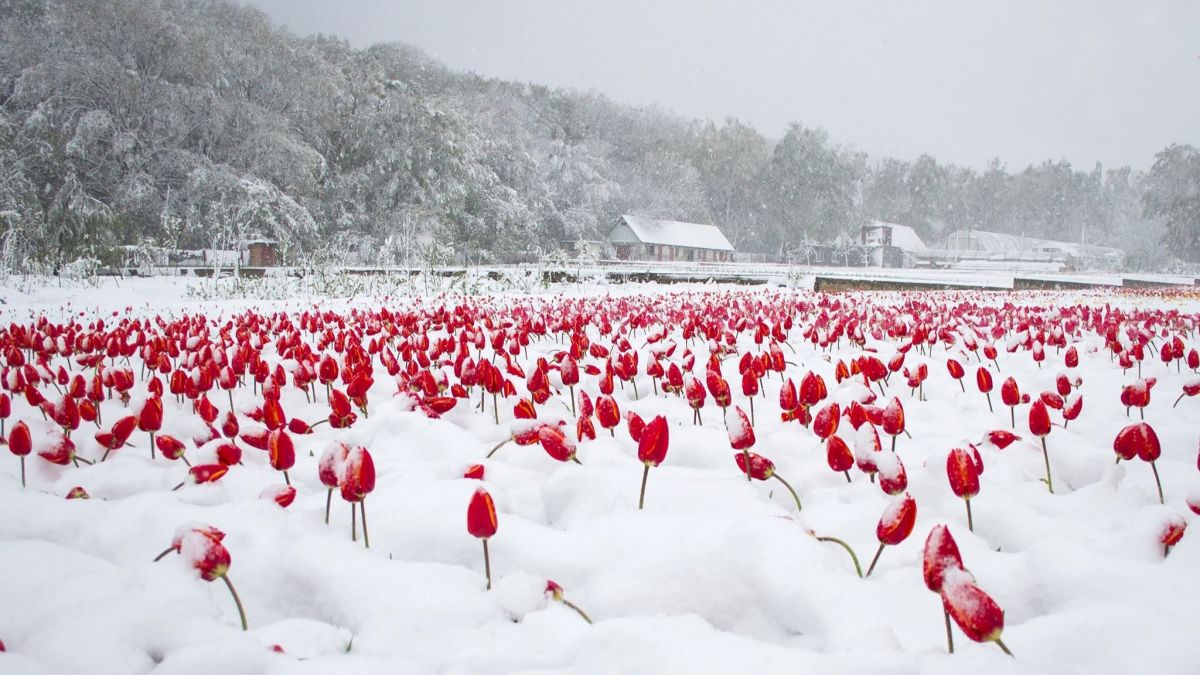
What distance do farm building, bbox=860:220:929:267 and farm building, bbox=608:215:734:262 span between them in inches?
850

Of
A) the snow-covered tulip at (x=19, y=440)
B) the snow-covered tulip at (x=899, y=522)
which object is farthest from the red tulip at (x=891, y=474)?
the snow-covered tulip at (x=19, y=440)

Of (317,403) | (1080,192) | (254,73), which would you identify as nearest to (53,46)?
(254,73)

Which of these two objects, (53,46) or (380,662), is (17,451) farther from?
(53,46)

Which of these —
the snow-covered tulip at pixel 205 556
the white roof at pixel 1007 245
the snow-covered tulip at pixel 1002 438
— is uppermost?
the white roof at pixel 1007 245

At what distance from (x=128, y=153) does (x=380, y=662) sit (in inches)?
1334

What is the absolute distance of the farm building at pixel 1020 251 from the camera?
83.3m

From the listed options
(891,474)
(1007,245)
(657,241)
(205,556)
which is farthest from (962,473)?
(1007,245)

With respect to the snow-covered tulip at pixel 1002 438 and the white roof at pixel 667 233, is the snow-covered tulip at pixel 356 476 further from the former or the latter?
the white roof at pixel 667 233

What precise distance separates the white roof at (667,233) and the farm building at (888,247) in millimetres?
20035

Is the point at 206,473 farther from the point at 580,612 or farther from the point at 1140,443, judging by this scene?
the point at 1140,443

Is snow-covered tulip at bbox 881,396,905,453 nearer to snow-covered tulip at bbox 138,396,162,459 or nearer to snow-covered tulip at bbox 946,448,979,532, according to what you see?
snow-covered tulip at bbox 946,448,979,532

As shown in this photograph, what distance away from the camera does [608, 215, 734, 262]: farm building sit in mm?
60375

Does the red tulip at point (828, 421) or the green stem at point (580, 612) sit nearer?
the green stem at point (580, 612)

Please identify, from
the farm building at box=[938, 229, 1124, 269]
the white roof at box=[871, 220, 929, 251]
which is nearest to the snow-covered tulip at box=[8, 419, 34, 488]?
the white roof at box=[871, 220, 929, 251]
